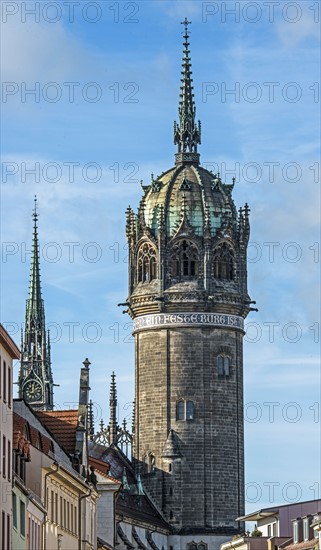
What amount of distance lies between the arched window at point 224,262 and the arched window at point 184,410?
31.7 ft

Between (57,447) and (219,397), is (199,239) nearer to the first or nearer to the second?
(219,397)

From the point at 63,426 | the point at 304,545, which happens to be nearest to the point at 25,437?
the point at 304,545

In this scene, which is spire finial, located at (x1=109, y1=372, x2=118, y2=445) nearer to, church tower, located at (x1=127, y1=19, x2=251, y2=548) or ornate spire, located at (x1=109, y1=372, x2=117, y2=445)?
ornate spire, located at (x1=109, y1=372, x2=117, y2=445)

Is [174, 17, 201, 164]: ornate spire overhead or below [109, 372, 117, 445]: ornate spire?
overhead

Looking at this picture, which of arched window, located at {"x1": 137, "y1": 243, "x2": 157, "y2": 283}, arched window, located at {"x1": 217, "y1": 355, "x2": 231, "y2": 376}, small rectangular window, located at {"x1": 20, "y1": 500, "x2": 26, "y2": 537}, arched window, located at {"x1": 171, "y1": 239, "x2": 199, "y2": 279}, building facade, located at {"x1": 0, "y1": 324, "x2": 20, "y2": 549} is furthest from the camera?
arched window, located at {"x1": 137, "y1": 243, "x2": 157, "y2": 283}

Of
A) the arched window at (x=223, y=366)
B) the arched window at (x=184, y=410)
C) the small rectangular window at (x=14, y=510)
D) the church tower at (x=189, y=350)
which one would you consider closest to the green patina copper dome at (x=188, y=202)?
the church tower at (x=189, y=350)

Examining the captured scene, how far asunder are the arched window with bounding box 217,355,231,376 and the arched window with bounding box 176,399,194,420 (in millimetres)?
3404

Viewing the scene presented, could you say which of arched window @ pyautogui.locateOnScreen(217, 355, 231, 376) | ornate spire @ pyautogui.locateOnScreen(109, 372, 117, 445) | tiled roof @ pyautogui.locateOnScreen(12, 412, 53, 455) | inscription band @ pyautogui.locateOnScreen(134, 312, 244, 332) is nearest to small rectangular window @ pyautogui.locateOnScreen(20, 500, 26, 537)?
tiled roof @ pyautogui.locateOnScreen(12, 412, 53, 455)

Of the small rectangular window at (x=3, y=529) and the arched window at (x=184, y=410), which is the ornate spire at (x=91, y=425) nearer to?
the arched window at (x=184, y=410)

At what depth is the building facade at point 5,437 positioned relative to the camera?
7075 cm

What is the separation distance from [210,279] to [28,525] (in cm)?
9555

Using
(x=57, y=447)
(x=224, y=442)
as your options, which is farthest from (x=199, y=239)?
(x=57, y=447)

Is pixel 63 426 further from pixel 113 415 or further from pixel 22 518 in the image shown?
pixel 113 415

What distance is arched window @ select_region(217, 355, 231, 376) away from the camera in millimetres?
173625
